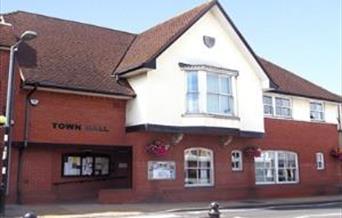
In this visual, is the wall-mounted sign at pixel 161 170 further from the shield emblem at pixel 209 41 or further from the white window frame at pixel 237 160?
the shield emblem at pixel 209 41

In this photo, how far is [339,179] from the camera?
3347 cm

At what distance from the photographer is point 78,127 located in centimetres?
2298

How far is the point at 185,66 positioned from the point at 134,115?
135 inches

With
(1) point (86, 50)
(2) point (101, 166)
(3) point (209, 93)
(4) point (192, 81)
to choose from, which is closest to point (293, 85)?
(3) point (209, 93)

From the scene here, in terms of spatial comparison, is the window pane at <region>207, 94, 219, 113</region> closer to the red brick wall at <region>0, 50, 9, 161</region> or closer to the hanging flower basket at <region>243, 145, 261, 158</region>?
the hanging flower basket at <region>243, 145, 261, 158</region>

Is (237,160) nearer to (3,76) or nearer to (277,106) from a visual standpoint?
(277,106)

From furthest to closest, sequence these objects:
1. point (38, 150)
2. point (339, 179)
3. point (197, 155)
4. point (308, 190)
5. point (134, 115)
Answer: point (339, 179) → point (308, 190) → point (197, 155) → point (134, 115) → point (38, 150)

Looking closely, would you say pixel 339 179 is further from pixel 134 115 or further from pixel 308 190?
pixel 134 115

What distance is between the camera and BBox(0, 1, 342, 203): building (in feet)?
72.5

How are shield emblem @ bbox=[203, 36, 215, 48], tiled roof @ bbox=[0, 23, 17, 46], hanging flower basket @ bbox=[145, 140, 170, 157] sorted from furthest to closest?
shield emblem @ bbox=[203, 36, 215, 48]
hanging flower basket @ bbox=[145, 140, 170, 157]
tiled roof @ bbox=[0, 23, 17, 46]

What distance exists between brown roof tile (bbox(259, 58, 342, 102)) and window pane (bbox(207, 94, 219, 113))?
5.70 meters

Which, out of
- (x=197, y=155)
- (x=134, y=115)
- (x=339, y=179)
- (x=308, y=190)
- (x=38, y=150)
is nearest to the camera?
(x=38, y=150)

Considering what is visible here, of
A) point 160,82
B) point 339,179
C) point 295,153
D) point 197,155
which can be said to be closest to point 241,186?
point 197,155

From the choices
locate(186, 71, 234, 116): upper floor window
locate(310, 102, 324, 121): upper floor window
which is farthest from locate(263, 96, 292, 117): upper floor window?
locate(186, 71, 234, 116): upper floor window
